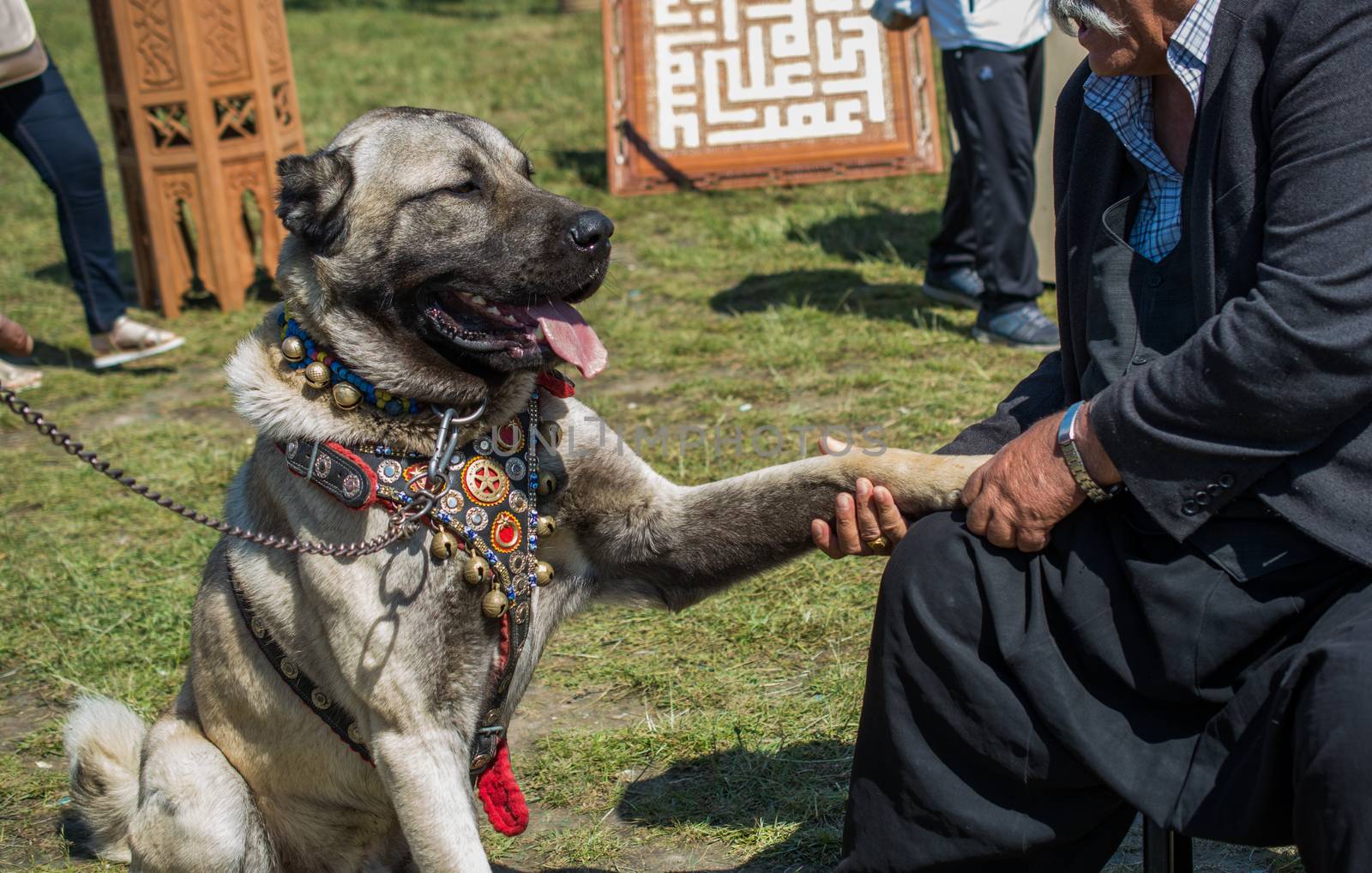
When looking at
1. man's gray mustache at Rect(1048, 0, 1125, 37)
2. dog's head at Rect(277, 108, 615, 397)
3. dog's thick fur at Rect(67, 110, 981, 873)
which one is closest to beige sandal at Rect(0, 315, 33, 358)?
dog's thick fur at Rect(67, 110, 981, 873)

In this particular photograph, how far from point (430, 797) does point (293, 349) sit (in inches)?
33.2

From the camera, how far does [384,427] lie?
2.42m

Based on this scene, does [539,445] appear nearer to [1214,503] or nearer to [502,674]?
[502,674]

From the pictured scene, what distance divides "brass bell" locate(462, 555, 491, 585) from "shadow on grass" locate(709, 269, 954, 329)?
3.82m

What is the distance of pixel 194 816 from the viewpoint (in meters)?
2.43

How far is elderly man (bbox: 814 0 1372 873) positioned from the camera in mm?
1719

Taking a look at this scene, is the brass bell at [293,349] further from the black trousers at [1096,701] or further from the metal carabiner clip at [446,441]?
the black trousers at [1096,701]

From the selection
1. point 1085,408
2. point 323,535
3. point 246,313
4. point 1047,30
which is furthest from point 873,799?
point 246,313

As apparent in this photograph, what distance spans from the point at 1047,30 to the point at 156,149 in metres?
4.38

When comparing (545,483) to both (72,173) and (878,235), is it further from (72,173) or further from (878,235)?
(878,235)

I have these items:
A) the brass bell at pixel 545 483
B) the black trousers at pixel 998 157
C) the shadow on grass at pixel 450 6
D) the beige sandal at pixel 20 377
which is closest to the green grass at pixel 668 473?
the beige sandal at pixel 20 377

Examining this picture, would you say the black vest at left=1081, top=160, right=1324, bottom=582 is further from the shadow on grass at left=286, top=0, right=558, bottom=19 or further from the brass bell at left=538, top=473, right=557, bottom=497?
the shadow on grass at left=286, top=0, right=558, bottom=19

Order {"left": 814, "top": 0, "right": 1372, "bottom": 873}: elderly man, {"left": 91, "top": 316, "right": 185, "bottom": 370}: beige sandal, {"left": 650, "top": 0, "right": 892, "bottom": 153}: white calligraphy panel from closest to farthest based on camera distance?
{"left": 814, "top": 0, "right": 1372, "bottom": 873}: elderly man < {"left": 91, "top": 316, "right": 185, "bottom": 370}: beige sandal < {"left": 650, "top": 0, "right": 892, "bottom": 153}: white calligraphy panel

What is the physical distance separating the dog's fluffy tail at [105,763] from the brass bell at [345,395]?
0.95m
